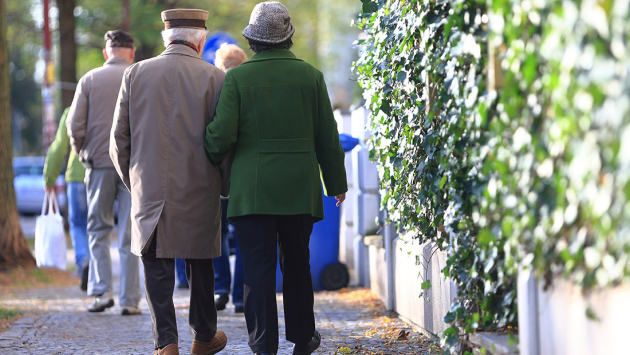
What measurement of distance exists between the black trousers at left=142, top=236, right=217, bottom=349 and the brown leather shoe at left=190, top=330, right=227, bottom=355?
3 cm

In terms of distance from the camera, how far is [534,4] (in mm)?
2555

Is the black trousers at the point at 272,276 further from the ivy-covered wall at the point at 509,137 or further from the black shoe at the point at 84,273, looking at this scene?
the black shoe at the point at 84,273

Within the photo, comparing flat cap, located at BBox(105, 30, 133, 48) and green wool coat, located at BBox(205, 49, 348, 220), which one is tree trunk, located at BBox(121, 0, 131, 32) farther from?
green wool coat, located at BBox(205, 49, 348, 220)

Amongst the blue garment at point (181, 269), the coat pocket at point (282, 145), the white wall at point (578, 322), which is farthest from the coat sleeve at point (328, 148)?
the blue garment at point (181, 269)

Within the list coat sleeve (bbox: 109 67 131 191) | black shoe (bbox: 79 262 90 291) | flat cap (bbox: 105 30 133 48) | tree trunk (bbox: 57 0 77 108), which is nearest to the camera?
coat sleeve (bbox: 109 67 131 191)

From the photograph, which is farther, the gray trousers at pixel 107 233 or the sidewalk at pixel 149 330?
the gray trousers at pixel 107 233

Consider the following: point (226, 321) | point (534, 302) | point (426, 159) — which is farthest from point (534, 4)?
point (226, 321)

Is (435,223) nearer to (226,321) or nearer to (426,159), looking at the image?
(426,159)

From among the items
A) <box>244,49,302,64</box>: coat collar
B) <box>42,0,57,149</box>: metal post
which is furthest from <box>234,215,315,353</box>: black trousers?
<box>42,0,57,149</box>: metal post

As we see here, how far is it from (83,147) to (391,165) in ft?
9.51

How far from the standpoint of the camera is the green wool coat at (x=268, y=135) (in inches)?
166

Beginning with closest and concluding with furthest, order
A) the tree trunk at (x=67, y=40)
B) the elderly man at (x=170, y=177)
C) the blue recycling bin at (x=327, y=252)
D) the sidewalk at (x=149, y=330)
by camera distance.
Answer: the elderly man at (x=170, y=177)
the sidewalk at (x=149, y=330)
the blue recycling bin at (x=327, y=252)
the tree trunk at (x=67, y=40)

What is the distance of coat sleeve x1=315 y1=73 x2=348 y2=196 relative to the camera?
4.40 m

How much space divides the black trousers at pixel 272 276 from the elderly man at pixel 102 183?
2459 mm
